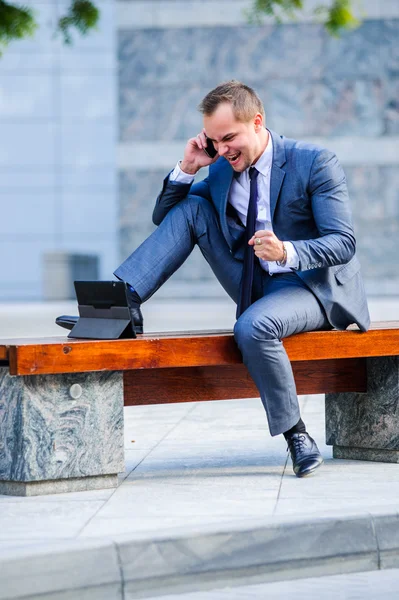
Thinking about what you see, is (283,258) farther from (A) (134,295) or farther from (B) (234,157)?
(A) (134,295)

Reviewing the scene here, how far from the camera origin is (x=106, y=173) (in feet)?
96.1

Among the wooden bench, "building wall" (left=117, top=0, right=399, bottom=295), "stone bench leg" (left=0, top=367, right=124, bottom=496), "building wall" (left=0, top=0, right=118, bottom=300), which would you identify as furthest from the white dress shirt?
"building wall" (left=0, top=0, right=118, bottom=300)

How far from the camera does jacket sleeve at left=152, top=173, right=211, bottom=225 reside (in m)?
5.37

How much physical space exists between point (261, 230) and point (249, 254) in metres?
0.25

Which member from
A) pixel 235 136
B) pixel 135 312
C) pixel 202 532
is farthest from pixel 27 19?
pixel 202 532

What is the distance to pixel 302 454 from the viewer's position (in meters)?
5.16

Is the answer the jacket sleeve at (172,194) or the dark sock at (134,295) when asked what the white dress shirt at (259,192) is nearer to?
the jacket sleeve at (172,194)

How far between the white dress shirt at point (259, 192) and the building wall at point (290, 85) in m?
22.7

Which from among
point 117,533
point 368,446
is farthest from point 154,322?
point 117,533

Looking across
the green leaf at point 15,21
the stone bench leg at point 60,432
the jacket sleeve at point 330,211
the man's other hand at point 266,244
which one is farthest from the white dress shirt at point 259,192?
the green leaf at point 15,21

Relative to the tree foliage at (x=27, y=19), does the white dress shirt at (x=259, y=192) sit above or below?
below

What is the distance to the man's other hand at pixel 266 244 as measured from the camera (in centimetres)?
486

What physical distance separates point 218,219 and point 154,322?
1091 centimetres

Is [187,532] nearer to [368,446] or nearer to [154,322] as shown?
[368,446]
